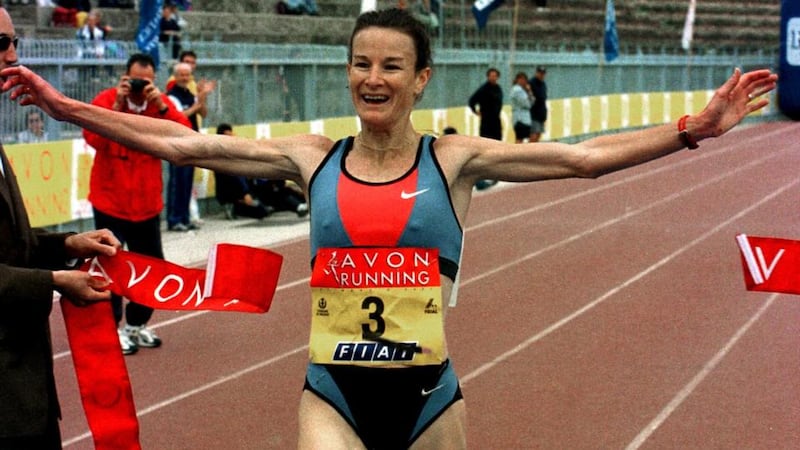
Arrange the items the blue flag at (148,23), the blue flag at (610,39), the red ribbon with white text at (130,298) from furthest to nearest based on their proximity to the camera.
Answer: the blue flag at (610,39), the blue flag at (148,23), the red ribbon with white text at (130,298)

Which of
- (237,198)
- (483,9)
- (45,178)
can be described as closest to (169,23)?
(237,198)

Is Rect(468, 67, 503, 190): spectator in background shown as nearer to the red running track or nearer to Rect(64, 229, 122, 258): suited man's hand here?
the red running track

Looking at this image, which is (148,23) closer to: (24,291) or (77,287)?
(77,287)

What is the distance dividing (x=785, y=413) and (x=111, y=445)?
16.2 feet

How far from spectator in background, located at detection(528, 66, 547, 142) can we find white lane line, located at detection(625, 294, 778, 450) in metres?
18.4

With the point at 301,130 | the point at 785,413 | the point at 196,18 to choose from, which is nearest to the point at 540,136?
the point at 196,18

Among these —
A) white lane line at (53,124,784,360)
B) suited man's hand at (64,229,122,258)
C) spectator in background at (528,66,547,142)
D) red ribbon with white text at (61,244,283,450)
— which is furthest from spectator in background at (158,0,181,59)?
suited man's hand at (64,229,122,258)

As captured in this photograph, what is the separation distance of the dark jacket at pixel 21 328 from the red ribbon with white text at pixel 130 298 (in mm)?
381

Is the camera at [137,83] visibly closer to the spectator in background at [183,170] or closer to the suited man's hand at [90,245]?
the suited man's hand at [90,245]

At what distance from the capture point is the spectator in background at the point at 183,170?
17.0 metres

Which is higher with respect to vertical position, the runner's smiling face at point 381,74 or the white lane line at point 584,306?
the runner's smiling face at point 381,74

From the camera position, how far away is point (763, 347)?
10.8 metres

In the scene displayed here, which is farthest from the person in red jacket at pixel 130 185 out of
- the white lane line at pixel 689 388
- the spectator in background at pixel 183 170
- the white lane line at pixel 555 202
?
the spectator in background at pixel 183 170

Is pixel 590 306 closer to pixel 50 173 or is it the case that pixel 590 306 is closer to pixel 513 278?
pixel 513 278
